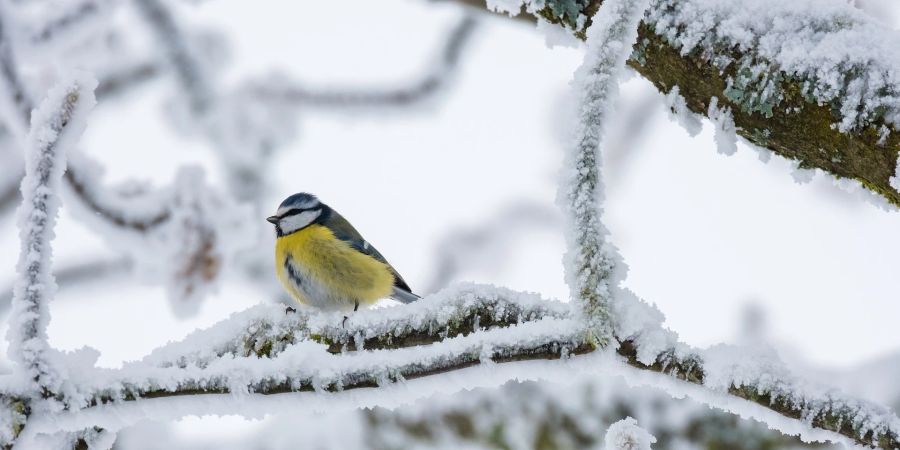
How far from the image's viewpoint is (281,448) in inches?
130

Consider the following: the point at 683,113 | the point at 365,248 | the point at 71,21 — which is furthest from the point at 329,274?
the point at 683,113

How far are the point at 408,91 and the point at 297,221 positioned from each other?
0.68 meters

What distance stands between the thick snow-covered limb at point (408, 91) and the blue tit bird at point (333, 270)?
62cm

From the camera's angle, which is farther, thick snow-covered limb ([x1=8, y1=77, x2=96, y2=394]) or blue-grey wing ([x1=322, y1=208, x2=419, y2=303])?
blue-grey wing ([x1=322, y1=208, x2=419, y2=303])

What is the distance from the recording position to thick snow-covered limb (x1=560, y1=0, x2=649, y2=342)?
1.03m

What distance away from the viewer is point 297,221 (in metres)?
3.47

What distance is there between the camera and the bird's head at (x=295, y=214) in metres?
3.45

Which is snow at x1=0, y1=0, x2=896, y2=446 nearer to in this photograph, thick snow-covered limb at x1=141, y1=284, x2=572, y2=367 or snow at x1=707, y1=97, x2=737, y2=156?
thick snow-covered limb at x1=141, y1=284, x2=572, y2=367

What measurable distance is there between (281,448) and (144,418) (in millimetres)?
2168

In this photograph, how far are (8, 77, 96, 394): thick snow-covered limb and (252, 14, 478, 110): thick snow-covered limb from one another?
218 cm

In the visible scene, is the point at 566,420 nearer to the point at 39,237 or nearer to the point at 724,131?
the point at 724,131

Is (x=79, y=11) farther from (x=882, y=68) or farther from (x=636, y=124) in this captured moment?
(x=636, y=124)

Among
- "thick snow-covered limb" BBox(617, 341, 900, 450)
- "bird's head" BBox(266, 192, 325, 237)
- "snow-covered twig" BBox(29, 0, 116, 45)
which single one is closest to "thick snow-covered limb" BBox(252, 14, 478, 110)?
"bird's head" BBox(266, 192, 325, 237)

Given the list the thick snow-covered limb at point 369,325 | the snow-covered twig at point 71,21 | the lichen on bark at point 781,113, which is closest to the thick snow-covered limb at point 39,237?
the thick snow-covered limb at point 369,325
